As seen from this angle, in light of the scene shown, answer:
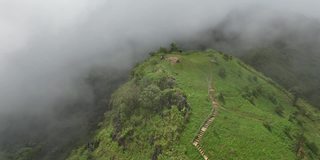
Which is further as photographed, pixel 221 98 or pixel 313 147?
pixel 221 98

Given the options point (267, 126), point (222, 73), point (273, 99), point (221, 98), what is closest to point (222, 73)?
point (222, 73)

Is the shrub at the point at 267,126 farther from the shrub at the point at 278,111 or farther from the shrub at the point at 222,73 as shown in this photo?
the shrub at the point at 222,73

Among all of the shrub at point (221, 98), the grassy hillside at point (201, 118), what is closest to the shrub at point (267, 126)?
the grassy hillside at point (201, 118)

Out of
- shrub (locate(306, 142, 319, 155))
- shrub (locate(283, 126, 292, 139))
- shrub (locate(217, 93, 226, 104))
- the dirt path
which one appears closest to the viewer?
the dirt path

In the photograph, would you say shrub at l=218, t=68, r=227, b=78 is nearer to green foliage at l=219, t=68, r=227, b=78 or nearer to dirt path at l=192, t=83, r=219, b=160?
green foliage at l=219, t=68, r=227, b=78

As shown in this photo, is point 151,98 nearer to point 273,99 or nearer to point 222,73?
point 222,73

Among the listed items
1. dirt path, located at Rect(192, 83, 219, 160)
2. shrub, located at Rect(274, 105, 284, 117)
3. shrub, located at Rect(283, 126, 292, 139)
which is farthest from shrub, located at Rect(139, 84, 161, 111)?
shrub, located at Rect(274, 105, 284, 117)

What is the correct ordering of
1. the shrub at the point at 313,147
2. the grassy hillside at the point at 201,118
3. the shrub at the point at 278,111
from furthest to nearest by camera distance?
the shrub at the point at 278,111 → the shrub at the point at 313,147 → the grassy hillside at the point at 201,118

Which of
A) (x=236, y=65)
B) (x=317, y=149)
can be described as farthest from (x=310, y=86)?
(x=317, y=149)

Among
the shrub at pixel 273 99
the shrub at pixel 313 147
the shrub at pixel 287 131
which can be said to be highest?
the shrub at pixel 287 131
